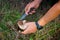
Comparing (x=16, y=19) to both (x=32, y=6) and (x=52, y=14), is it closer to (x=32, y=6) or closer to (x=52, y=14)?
(x=32, y=6)

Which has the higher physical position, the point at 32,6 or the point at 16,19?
the point at 32,6

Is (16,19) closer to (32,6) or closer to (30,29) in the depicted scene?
(32,6)

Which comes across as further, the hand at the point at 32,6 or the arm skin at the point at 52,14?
the hand at the point at 32,6

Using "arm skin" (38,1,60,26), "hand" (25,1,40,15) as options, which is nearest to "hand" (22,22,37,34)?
"arm skin" (38,1,60,26)

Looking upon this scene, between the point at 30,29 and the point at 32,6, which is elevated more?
the point at 32,6

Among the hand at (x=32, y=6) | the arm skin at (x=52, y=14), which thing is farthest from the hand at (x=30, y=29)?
the hand at (x=32, y=6)

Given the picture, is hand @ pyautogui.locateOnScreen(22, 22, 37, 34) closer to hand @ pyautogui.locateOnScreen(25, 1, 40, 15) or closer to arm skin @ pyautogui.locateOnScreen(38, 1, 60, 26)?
arm skin @ pyautogui.locateOnScreen(38, 1, 60, 26)

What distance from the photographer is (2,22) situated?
2.34 metres

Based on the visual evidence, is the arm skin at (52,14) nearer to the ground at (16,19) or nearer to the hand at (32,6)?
the ground at (16,19)

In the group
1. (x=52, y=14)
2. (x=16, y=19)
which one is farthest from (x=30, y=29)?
(x=16, y=19)

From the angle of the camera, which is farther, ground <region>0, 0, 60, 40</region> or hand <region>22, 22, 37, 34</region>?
ground <region>0, 0, 60, 40</region>

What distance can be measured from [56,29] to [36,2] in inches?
13.6

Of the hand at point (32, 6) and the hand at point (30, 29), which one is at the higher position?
the hand at point (32, 6)

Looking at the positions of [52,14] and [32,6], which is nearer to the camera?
[52,14]
